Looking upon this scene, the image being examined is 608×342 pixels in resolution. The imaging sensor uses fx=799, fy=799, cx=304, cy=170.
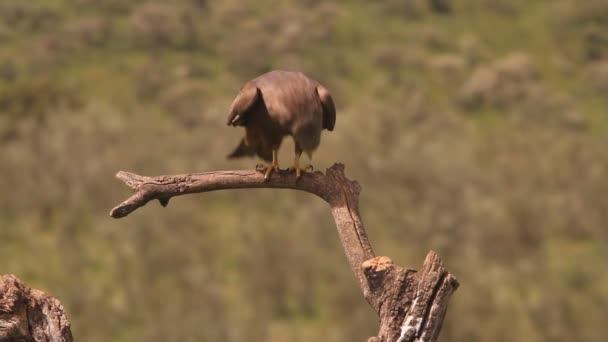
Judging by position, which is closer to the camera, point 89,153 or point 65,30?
point 89,153

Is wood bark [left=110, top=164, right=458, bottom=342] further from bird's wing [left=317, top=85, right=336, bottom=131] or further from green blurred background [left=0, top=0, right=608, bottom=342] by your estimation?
green blurred background [left=0, top=0, right=608, bottom=342]

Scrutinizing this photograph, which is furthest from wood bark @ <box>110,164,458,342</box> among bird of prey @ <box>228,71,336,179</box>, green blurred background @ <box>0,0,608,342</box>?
A: green blurred background @ <box>0,0,608,342</box>

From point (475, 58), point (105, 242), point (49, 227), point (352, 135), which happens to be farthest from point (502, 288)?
point (475, 58)

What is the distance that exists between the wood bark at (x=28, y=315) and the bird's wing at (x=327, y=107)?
113 cm

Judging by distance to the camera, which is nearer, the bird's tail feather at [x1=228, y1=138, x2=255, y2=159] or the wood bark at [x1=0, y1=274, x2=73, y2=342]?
the wood bark at [x1=0, y1=274, x2=73, y2=342]

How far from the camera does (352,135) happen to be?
46.5 feet

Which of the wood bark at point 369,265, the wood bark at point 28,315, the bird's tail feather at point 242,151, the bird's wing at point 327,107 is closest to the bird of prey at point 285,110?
the bird's wing at point 327,107

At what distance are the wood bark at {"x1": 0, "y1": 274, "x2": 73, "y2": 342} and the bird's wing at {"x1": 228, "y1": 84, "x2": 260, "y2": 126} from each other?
0.93 m

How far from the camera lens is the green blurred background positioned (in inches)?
407

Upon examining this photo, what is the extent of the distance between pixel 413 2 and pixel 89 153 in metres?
9.59

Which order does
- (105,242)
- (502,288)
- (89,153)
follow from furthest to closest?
(89,153), (105,242), (502,288)

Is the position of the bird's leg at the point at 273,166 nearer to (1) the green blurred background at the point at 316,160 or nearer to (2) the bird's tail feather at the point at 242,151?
(2) the bird's tail feather at the point at 242,151

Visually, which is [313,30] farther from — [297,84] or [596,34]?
[297,84]

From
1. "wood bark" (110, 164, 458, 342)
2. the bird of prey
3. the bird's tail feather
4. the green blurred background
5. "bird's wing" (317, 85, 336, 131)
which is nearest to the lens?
"wood bark" (110, 164, 458, 342)
